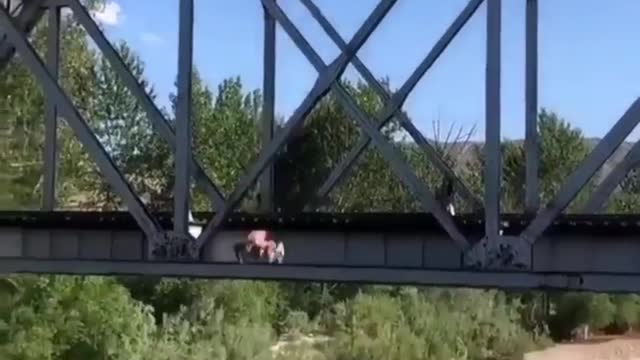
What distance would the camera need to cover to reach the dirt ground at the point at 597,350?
6147 cm

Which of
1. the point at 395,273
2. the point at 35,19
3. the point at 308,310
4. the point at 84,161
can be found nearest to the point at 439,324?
the point at 308,310

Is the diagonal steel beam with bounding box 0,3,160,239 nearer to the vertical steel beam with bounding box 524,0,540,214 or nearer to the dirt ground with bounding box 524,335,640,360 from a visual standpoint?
the vertical steel beam with bounding box 524,0,540,214

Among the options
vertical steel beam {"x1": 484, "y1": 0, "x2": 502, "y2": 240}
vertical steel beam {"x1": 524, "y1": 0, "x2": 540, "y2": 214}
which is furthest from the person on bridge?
vertical steel beam {"x1": 484, "y1": 0, "x2": 502, "y2": 240}

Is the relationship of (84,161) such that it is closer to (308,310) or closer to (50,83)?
(308,310)

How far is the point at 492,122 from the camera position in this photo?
1448cm

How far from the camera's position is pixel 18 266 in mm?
19219

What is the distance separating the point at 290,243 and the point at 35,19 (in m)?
7.11

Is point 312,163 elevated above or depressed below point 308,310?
above

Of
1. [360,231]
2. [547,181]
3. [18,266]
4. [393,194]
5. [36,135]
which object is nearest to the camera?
[360,231]

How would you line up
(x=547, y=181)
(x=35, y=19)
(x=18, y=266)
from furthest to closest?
(x=547, y=181) → (x=35, y=19) → (x=18, y=266)

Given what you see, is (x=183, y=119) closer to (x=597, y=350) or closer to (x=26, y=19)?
(x=26, y=19)

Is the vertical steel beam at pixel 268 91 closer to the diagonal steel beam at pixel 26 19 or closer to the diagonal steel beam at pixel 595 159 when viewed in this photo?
the diagonal steel beam at pixel 26 19

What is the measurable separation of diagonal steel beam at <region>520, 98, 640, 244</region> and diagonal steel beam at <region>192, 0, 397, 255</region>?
123 inches

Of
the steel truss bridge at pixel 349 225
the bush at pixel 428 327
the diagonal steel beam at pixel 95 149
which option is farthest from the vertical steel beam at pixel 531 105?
the bush at pixel 428 327
